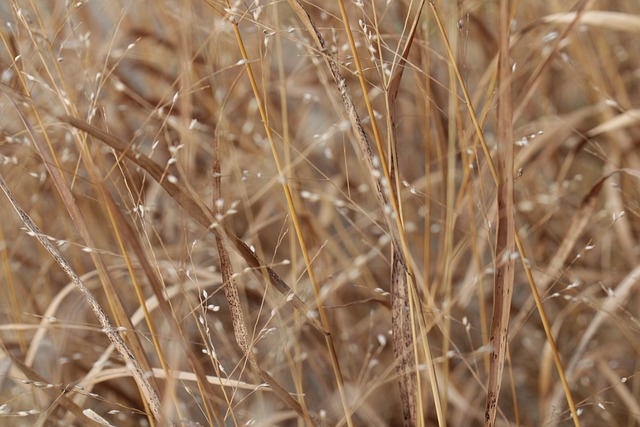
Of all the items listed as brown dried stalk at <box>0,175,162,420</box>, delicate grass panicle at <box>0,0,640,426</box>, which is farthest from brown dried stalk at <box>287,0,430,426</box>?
→ brown dried stalk at <box>0,175,162,420</box>

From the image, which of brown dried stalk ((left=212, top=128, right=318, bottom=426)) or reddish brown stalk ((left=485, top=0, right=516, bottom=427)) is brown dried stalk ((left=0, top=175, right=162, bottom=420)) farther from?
reddish brown stalk ((left=485, top=0, right=516, bottom=427))

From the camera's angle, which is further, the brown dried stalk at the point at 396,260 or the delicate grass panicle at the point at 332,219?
the delicate grass panicle at the point at 332,219

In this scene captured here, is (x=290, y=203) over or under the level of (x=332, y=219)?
over

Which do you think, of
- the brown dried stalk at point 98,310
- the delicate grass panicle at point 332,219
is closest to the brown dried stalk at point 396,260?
the delicate grass panicle at point 332,219

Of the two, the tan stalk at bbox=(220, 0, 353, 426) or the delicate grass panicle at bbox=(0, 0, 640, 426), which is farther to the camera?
the delicate grass panicle at bbox=(0, 0, 640, 426)

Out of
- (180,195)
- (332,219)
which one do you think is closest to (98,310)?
(180,195)

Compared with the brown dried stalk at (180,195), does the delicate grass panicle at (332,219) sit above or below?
below

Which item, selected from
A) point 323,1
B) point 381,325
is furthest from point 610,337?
point 323,1

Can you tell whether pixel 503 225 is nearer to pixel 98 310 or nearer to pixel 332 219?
pixel 98 310

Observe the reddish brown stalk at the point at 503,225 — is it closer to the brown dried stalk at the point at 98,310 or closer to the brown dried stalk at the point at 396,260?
the brown dried stalk at the point at 396,260

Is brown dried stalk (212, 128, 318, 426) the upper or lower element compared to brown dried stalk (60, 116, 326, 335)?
lower

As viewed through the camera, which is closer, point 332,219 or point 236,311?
point 236,311
